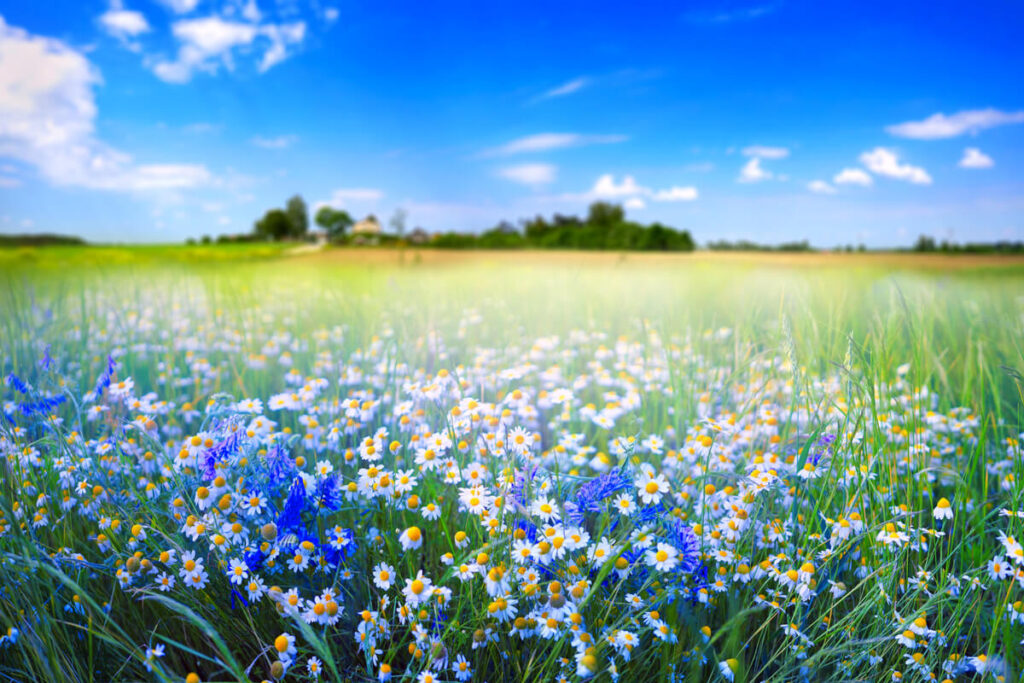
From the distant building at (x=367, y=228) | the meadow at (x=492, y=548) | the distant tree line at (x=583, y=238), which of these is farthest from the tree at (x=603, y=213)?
the meadow at (x=492, y=548)

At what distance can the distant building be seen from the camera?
22.9 metres

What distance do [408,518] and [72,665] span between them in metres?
1.04

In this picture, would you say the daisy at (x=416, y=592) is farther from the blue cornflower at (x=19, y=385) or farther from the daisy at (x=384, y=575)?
the blue cornflower at (x=19, y=385)

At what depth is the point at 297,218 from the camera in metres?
25.2

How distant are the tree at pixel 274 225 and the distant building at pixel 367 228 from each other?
3468 mm

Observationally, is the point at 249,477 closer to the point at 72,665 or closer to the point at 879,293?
the point at 72,665

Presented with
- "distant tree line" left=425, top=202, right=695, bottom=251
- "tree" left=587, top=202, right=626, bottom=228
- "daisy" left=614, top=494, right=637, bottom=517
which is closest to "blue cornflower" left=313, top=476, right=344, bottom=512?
"daisy" left=614, top=494, right=637, bottom=517

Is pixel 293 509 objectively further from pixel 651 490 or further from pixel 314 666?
pixel 651 490

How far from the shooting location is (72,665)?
68.5 inches

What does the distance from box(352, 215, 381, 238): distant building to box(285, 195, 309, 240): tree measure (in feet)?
8.40

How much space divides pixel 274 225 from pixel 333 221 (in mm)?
3554

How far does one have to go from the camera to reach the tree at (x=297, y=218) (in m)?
24.9

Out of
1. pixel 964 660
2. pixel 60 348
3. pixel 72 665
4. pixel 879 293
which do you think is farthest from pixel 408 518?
pixel 879 293

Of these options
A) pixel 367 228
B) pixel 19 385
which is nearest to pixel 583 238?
pixel 367 228
